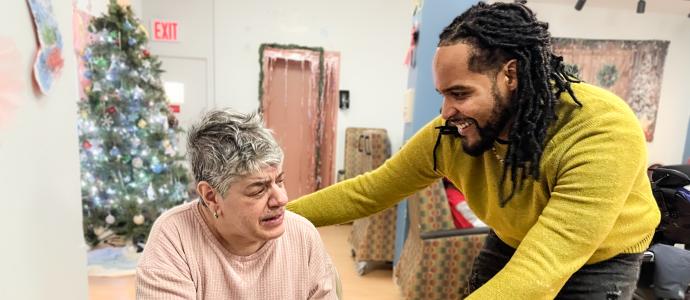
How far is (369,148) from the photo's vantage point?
3.22 m

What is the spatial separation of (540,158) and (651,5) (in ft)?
14.2

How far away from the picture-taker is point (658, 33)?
4230 mm

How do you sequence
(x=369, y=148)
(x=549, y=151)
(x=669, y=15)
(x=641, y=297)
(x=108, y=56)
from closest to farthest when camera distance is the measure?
(x=549, y=151) → (x=641, y=297) → (x=108, y=56) → (x=369, y=148) → (x=669, y=15)

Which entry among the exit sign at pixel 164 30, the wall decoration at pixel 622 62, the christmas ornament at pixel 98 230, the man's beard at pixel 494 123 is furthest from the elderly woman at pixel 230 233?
the wall decoration at pixel 622 62

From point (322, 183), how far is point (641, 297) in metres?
3.12

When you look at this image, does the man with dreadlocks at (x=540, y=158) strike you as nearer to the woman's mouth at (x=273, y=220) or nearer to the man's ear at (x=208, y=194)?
the woman's mouth at (x=273, y=220)

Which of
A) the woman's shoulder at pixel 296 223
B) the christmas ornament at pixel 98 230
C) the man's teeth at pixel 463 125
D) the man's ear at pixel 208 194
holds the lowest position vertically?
the christmas ornament at pixel 98 230

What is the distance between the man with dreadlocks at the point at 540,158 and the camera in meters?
0.81

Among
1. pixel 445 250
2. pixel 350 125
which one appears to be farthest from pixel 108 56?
pixel 445 250

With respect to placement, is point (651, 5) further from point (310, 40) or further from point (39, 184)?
point (39, 184)

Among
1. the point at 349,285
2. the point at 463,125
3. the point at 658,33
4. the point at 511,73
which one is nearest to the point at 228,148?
the point at 463,125

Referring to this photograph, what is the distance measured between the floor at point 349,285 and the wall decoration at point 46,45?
175cm

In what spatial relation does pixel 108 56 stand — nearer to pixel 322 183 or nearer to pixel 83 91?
pixel 83 91

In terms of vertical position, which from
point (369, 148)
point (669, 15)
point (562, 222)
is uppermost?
point (669, 15)
